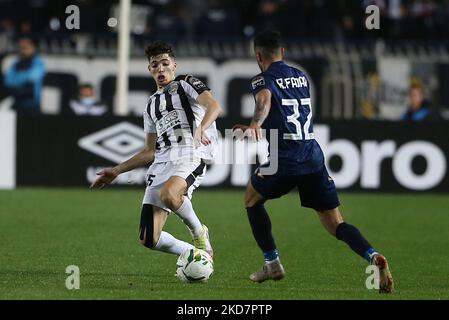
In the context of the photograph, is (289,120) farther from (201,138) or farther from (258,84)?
(201,138)

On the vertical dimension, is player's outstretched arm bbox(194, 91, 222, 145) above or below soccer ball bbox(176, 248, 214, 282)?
above

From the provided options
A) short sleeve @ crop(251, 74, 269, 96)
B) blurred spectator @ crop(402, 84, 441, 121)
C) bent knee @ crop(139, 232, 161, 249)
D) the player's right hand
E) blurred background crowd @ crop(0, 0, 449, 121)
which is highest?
blurred background crowd @ crop(0, 0, 449, 121)

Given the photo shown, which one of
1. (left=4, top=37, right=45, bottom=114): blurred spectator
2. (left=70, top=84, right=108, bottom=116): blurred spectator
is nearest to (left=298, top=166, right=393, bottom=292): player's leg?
(left=4, top=37, right=45, bottom=114): blurred spectator

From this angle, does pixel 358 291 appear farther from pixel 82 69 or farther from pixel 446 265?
pixel 82 69

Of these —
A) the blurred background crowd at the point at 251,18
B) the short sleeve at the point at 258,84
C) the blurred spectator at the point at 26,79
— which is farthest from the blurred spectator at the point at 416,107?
the short sleeve at the point at 258,84

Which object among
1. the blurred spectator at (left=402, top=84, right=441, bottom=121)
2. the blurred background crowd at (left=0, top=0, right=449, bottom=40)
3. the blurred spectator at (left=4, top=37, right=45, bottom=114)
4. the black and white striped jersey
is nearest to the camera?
the black and white striped jersey

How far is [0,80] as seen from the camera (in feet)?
72.8

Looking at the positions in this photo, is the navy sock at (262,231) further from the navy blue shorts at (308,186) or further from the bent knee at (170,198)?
the bent knee at (170,198)

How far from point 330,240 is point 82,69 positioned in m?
10.2

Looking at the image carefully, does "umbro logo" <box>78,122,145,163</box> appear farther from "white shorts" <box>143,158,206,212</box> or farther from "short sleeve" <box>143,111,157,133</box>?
"white shorts" <box>143,158,206,212</box>

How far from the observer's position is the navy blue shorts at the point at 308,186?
9.20 meters

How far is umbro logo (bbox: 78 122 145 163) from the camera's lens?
1822cm

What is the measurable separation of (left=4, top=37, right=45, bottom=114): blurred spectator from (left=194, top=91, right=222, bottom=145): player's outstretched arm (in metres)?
10.9

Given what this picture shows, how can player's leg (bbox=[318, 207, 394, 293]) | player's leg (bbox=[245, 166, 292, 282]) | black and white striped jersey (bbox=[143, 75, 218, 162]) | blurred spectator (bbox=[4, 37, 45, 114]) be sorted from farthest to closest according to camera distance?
blurred spectator (bbox=[4, 37, 45, 114]) → black and white striped jersey (bbox=[143, 75, 218, 162]) → player's leg (bbox=[245, 166, 292, 282]) → player's leg (bbox=[318, 207, 394, 293])
